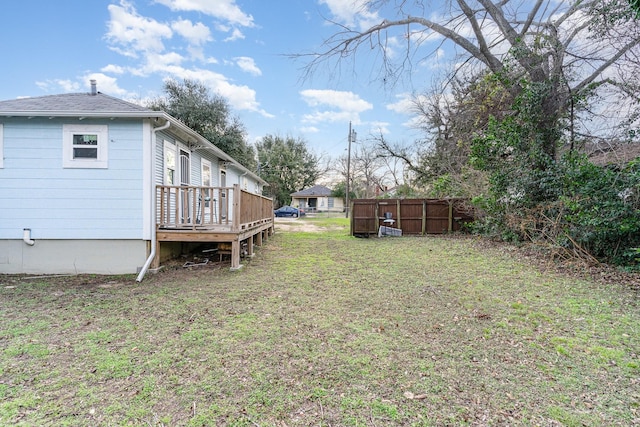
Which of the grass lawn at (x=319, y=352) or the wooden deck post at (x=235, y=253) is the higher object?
the wooden deck post at (x=235, y=253)

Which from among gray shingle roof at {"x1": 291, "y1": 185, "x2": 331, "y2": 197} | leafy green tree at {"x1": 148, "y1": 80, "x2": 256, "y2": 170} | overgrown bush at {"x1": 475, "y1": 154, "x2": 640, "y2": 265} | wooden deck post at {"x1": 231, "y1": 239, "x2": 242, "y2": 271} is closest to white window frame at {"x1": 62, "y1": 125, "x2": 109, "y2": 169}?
wooden deck post at {"x1": 231, "y1": 239, "x2": 242, "y2": 271}

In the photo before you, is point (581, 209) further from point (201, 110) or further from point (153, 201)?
point (201, 110)

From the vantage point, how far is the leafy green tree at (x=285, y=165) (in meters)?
38.1

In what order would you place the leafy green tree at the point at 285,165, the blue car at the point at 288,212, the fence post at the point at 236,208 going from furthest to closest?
the leafy green tree at the point at 285,165 → the blue car at the point at 288,212 → the fence post at the point at 236,208

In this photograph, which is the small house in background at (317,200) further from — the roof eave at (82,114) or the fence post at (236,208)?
the roof eave at (82,114)

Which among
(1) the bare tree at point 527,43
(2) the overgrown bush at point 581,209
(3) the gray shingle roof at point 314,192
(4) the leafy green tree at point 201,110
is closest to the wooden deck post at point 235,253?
(1) the bare tree at point 527,43

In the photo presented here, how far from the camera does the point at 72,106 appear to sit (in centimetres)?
623

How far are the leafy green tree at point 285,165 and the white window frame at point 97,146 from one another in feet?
102

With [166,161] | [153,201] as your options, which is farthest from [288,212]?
[153,201]

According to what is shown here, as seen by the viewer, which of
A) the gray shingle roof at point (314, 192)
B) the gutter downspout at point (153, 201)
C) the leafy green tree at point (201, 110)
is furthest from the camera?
the gray shingle roof at point (314, 192)

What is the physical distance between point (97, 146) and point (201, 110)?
49.8 ft

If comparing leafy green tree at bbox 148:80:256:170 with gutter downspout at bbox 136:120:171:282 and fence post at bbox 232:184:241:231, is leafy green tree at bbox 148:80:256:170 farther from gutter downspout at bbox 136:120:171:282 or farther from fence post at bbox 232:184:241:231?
fence post at bbox 232:184:241:231

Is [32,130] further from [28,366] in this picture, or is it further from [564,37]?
[564,37]

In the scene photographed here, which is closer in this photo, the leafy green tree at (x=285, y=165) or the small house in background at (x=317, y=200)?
the leafy green tree at (x=285, y=165)
